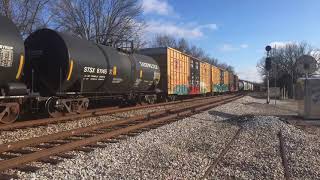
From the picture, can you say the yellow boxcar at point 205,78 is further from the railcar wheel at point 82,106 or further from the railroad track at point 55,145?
the railroad track at point 55,145

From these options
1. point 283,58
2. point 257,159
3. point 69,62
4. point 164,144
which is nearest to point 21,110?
point 69,62

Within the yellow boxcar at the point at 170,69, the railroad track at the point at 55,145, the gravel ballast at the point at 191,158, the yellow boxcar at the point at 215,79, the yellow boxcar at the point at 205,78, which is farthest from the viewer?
the yellow boxcar at the point at 215,79

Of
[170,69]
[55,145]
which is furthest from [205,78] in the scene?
[55,145]

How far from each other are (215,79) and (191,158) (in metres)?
36.6

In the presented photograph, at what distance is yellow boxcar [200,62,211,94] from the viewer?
36.5m

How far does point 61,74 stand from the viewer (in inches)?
573

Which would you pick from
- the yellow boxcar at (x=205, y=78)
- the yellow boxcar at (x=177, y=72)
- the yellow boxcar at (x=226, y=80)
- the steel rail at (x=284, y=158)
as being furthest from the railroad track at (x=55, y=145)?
the yellow boxcar at (x=226, y=80)

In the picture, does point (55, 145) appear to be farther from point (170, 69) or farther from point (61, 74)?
point (170, 69)

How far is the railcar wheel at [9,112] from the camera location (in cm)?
1216

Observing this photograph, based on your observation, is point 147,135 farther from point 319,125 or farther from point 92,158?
point 319,125

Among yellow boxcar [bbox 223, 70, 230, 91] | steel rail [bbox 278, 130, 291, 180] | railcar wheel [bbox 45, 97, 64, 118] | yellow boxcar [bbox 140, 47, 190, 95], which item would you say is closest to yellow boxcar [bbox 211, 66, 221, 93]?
yellow boxcar [bbox 223, 70, 230, 91]

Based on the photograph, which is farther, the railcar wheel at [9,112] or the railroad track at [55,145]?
the railcar wheel at [9,112]

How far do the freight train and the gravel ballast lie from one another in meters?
4.20

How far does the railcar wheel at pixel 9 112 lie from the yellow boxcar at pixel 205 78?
81.6ft
